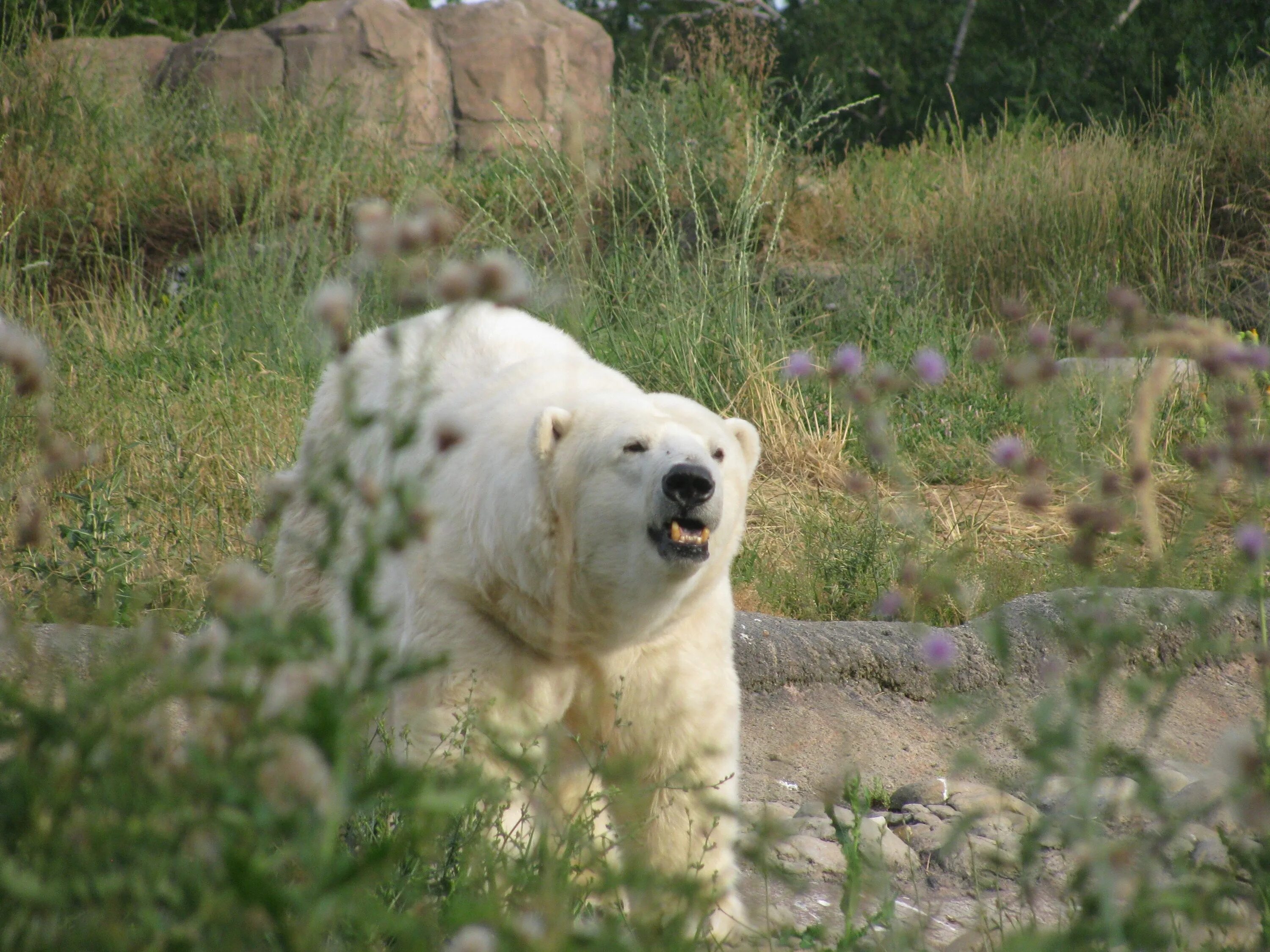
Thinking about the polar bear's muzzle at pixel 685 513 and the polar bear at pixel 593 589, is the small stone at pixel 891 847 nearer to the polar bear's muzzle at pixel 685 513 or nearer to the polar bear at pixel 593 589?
the polar bear at pixel 593 589

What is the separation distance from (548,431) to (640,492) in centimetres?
27

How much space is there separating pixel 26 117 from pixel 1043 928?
8.58 m

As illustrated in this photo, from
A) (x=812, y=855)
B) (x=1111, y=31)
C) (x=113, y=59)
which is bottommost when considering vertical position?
(x=113, y=59)

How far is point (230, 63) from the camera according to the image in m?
12.7

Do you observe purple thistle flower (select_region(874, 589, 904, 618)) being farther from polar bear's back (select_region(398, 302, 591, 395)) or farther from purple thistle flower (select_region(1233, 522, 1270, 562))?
polar bear's back (select_region(398, 302, 591, 395))

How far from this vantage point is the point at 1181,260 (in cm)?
902

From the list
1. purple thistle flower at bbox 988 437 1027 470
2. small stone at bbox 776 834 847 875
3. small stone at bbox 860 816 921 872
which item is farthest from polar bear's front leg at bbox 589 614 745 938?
purple thistle flower at bbox 988 437 1027 470

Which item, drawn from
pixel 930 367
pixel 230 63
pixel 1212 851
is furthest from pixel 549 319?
pixel 230 63

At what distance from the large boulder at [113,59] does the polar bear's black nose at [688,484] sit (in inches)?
307

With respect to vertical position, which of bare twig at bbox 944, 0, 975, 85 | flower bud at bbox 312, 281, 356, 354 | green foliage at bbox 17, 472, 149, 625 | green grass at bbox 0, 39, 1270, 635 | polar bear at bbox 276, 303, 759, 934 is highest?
flower bud at bbox 312, 281, 356, 354

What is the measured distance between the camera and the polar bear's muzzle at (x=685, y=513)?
2.60 metres

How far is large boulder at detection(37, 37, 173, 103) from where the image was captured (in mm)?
9133

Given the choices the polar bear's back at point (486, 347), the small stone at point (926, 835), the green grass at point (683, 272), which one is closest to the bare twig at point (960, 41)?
the green grass at point (683, 272)

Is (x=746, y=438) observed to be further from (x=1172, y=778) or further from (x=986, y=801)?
(x=1172, y=778)
